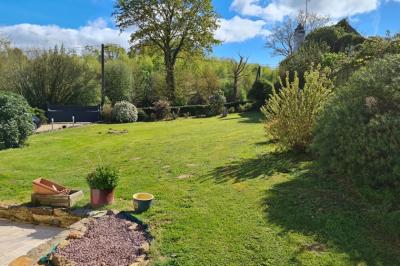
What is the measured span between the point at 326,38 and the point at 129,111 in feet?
45.3

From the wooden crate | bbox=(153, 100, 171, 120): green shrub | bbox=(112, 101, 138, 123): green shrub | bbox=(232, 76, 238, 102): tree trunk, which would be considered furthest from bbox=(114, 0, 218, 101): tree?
the wooden crate

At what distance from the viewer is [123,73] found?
24.4m

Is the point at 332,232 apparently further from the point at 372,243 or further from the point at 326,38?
the point at 326,38

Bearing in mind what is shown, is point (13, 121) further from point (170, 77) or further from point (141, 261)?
point (170, 77)

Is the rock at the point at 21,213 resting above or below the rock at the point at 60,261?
below

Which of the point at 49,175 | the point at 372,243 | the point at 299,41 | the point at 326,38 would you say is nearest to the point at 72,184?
the point at 49,175

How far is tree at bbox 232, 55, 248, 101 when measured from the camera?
2743cm

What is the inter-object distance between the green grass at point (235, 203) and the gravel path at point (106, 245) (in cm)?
26

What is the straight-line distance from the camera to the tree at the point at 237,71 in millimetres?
27428

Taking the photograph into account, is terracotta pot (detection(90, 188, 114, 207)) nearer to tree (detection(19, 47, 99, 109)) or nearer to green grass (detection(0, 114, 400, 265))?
green grass (detection(0, 114, 400, 265))

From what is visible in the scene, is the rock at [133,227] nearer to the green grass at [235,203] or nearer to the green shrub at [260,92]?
the green grass at [235,203]

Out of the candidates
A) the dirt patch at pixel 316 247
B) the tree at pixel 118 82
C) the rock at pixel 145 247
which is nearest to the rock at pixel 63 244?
the rock at pixel 145 247

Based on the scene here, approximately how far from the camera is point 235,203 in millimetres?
5246

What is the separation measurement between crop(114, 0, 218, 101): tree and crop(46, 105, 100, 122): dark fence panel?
6064 millimetres
